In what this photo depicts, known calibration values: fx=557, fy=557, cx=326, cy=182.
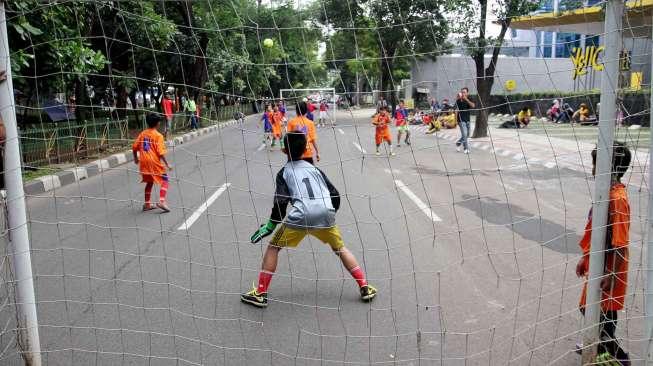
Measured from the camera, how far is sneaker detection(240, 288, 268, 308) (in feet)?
13.5

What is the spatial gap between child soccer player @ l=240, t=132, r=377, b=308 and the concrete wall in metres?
0.97

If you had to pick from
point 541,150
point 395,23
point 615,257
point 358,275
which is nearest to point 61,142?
point 395,23

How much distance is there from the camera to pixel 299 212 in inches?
152

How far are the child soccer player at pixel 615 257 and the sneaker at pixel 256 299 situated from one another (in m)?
2.23

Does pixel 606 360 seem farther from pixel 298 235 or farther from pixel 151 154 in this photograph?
pixel 151 154

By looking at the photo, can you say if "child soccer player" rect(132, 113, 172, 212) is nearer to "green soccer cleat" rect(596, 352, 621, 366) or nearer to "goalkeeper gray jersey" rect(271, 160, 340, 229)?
"goalkeeper gray jersey" rect(271, 160, 340, 229)

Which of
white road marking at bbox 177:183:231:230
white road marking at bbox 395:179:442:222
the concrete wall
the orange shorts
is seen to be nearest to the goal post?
the concrete wall

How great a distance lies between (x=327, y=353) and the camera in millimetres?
3402

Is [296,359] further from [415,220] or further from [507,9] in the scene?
[507,9]

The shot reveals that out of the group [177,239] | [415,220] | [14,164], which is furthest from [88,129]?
[14,164]

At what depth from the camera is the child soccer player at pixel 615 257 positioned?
271 centimetres

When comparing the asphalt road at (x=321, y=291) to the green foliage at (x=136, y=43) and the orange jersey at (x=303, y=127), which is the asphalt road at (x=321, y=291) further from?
the orange jersey at (x=303, y=127)

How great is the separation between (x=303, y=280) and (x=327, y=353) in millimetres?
1371

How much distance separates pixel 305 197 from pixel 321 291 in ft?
3.23
